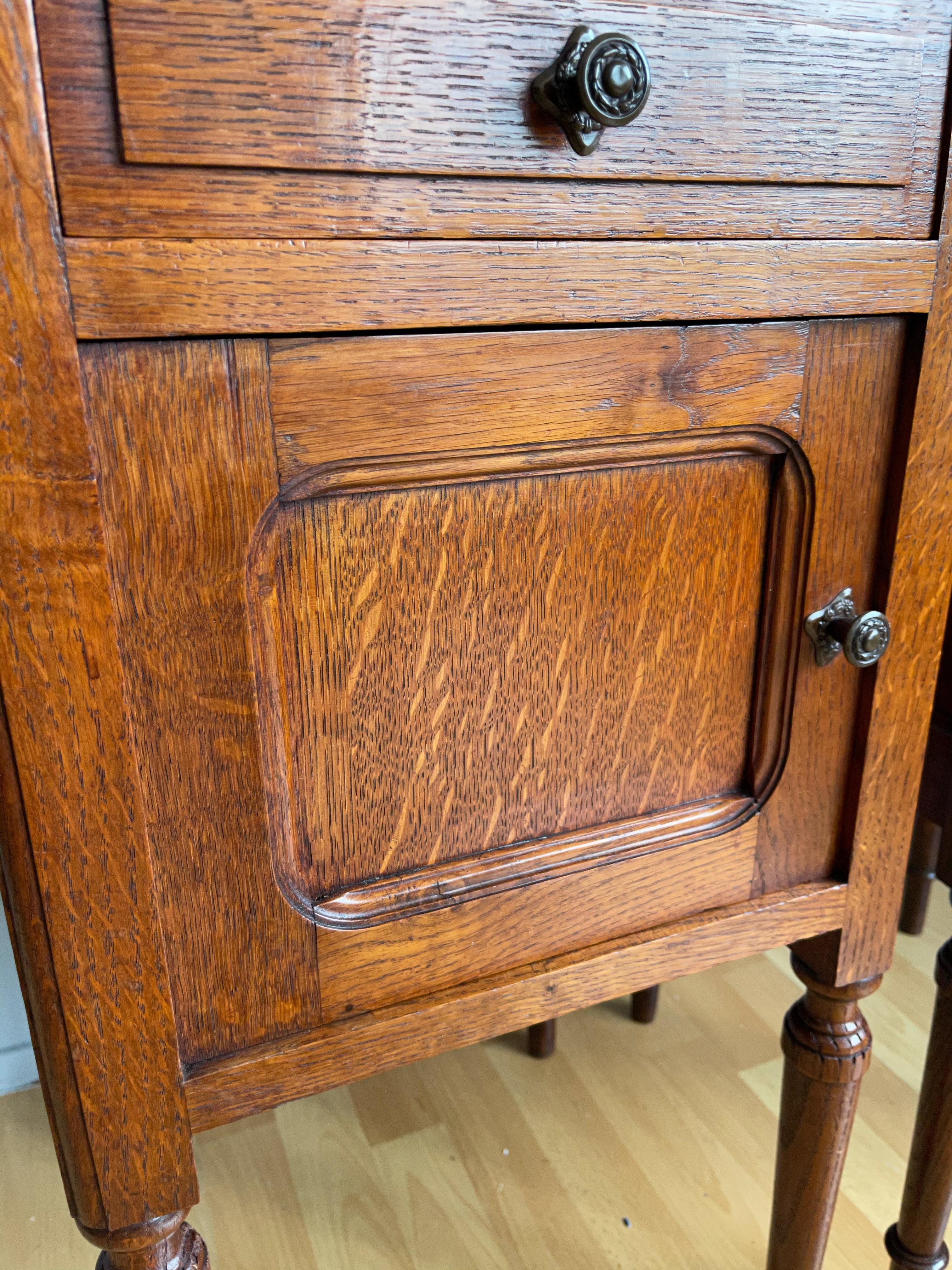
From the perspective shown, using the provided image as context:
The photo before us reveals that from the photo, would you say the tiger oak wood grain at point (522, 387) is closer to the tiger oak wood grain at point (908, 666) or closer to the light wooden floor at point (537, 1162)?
the tiger oak wood grain at point (908, 666)

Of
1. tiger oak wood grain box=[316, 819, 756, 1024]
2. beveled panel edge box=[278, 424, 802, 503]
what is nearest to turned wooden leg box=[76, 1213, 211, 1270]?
tiger oak wood grain box=[316, 819, 756, 1024]

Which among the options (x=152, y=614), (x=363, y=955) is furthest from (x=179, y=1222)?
(x=152, y=614)

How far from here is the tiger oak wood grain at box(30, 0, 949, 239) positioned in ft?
0.92

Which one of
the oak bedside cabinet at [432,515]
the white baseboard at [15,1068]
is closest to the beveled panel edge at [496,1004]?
the oak bedside cabinet at [432,515]

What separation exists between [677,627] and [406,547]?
13 cm

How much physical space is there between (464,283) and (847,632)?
22cm

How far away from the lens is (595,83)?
0.31 meters

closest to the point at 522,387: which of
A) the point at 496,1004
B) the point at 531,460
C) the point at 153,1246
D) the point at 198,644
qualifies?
the point at 531,460

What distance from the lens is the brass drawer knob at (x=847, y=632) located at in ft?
1.42

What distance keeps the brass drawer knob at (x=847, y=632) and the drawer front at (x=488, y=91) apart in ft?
0.57

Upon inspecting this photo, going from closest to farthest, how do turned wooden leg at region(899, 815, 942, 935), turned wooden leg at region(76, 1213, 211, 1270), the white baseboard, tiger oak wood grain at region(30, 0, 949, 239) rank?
tiger oak wood grain at region(30, 0, 949, 239) < turned wooden leg at region(76, 1213, 211, 1270) < the white baseboard < turned wooden leg at region(899, 815, 942, 935)

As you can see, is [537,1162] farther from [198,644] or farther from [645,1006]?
[198,644]

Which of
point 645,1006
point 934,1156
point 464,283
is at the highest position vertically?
point 464,283

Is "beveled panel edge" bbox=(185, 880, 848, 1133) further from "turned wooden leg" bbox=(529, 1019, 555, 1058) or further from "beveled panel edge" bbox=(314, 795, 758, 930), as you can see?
"turned wooden leg" bbox=(529, 1019, 555, 1058)
